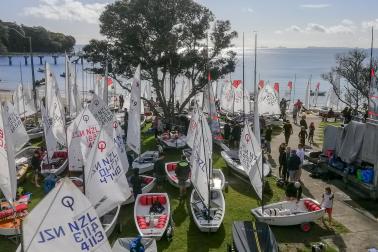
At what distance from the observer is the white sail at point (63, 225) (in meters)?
7.96

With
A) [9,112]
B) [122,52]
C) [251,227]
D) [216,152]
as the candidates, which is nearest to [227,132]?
[216,152]

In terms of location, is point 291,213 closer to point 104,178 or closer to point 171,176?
point 171,176

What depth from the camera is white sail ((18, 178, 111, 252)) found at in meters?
A: 7.96

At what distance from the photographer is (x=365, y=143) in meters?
19.4

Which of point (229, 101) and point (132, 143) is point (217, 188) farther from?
point (229, 101)

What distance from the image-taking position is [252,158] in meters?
16.7

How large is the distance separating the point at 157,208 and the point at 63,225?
7838 mm

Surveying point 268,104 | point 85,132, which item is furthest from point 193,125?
point 268,104

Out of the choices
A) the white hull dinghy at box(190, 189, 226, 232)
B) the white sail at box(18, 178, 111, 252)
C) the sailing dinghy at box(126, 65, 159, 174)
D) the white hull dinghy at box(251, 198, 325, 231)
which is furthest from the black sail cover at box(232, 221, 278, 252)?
the sailing dinghy at box(126, 65, 159, 174)

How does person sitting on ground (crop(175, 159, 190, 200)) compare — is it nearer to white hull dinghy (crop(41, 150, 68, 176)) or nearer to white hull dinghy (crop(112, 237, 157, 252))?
white hull dinghy (crop(112, 237, 157, 252))

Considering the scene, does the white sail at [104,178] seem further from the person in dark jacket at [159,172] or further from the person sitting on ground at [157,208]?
the person in dark jacket at [159,172]

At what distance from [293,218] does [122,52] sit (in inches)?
836

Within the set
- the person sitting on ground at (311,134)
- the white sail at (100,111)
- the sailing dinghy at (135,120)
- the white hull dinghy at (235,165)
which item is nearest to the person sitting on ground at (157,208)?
the sailing dinghy at (135,120)

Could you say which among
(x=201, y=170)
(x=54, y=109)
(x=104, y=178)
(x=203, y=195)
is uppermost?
(x=54, y=109)
